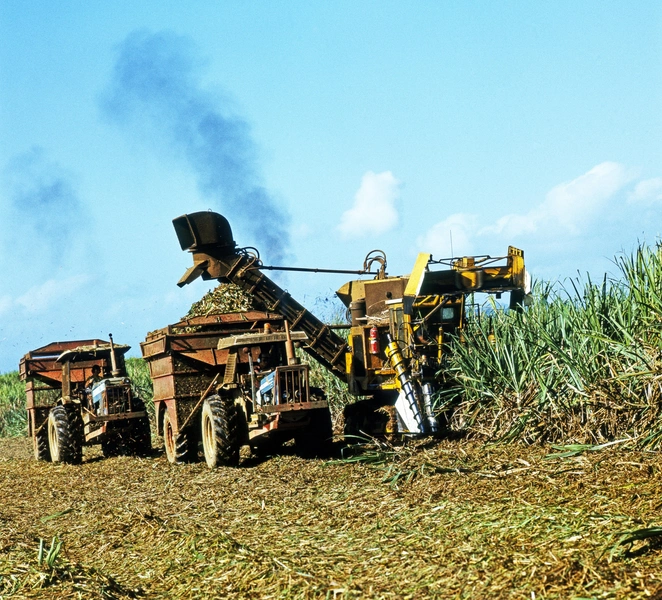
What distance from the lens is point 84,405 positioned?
17.2m

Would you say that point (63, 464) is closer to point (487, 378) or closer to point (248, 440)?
point (248, 440)

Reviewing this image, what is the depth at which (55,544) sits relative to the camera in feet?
25.2

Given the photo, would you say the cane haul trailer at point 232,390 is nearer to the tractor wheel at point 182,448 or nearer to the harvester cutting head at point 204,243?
the tractor wheel at point 182,448

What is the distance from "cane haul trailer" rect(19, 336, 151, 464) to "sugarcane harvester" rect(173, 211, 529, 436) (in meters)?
2.50

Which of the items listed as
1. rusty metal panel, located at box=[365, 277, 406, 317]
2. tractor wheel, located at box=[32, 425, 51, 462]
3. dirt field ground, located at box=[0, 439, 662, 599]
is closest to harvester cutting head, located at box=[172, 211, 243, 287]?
rusty metal panel, located at box=[365, 277, 406, 317]

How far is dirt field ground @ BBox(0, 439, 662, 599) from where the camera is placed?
5.69 m

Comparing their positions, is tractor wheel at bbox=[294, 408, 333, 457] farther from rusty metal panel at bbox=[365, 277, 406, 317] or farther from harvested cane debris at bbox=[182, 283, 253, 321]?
harvested cane debris at bbox=[182, 283, 253, 321]

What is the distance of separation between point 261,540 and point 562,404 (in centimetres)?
461

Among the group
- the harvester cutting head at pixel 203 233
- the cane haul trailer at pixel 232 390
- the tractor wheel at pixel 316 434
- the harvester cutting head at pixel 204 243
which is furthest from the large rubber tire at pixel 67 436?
the tractor wheel at pixel 316 434

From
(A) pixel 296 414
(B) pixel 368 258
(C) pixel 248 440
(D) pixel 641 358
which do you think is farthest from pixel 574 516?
(B) pixel 368 258

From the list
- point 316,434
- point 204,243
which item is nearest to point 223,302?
point 204,243

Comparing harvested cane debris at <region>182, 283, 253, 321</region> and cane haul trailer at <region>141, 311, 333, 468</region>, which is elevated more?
harvested cane debris at <region>182, 283, 253, 321</region>

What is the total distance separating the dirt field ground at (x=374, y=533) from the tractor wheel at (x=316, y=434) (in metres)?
2.13

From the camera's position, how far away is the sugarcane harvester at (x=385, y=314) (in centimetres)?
1369
